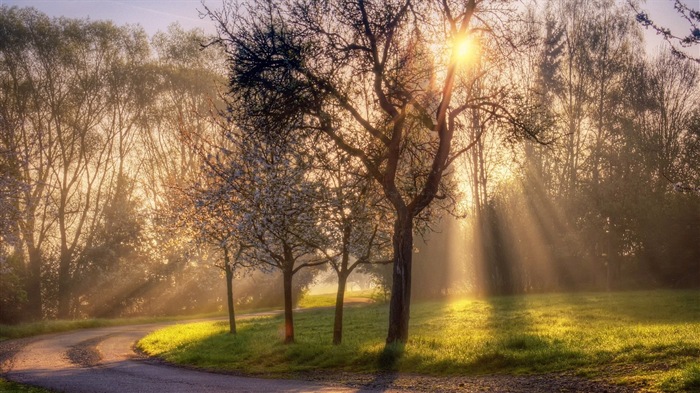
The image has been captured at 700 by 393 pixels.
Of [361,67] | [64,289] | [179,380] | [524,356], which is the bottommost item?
[179,380]

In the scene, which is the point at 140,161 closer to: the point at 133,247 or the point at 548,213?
the point at 133,247

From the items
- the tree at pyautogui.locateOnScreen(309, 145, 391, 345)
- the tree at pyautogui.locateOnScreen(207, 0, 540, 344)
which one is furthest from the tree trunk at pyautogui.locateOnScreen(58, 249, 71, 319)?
the tree at pyautogui.locateOnScreen(207, 0, 540, 344)

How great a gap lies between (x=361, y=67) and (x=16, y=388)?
12.3 m

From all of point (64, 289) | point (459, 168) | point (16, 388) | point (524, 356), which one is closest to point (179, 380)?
point (16, 388)

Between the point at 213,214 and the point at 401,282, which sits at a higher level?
the point at 213,214

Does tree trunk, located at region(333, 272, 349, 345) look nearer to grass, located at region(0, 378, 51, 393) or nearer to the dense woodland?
grass, located at region(0, 378, 51, 393)

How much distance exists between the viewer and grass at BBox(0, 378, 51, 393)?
15.7 m

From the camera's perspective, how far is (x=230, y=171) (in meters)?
21.0

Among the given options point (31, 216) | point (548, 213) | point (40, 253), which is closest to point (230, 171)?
point (31, 216)

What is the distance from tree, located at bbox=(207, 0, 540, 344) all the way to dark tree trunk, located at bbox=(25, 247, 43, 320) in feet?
127

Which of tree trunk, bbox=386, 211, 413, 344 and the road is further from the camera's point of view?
tree trunk, bbox=386, 211, 413, 344

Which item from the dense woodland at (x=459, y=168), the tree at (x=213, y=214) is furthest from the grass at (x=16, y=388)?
the dense woodland at (x=459, y=168)

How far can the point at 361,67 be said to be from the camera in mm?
18734

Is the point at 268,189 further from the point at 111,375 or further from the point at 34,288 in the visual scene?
the point at 34,288
